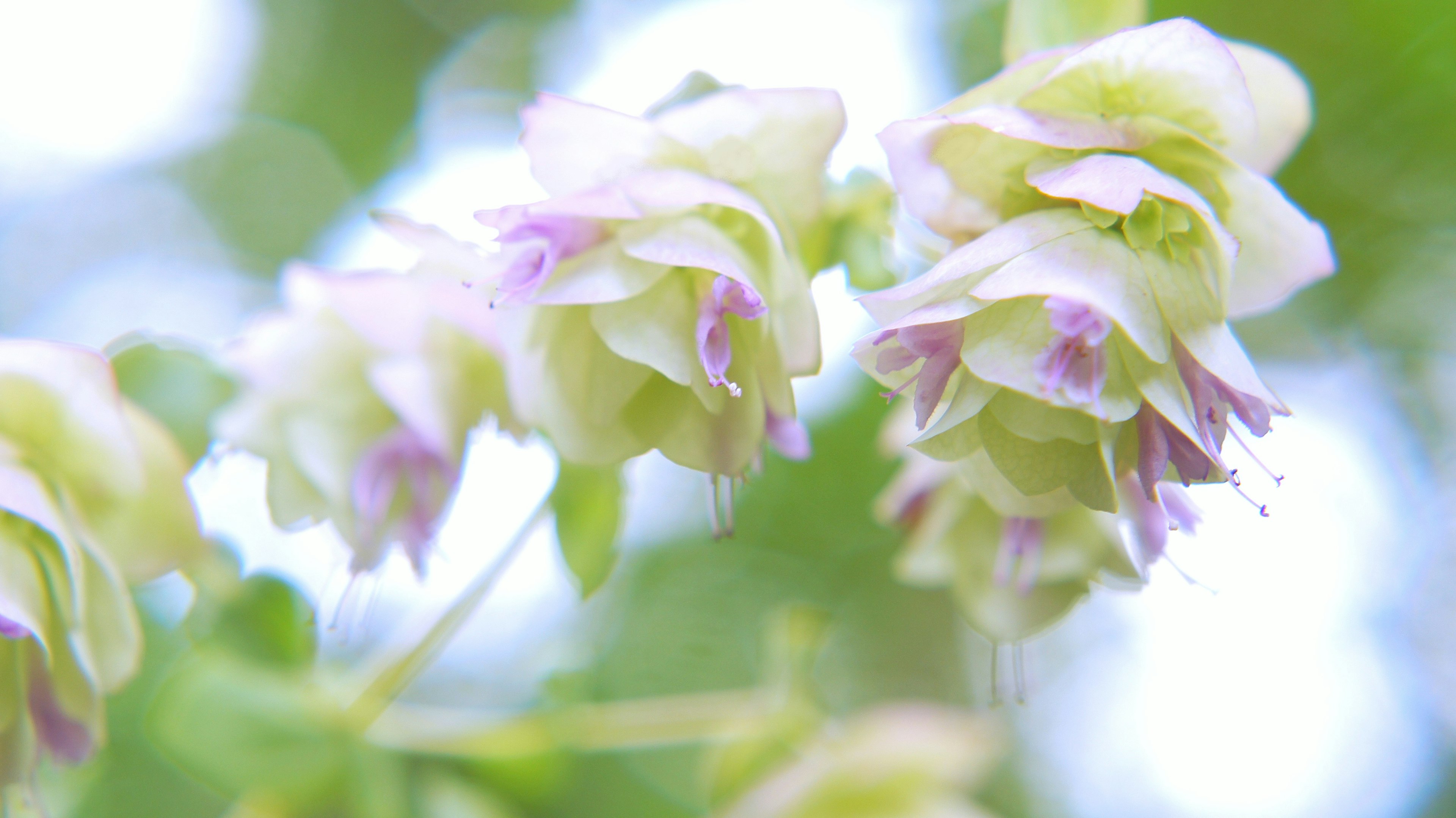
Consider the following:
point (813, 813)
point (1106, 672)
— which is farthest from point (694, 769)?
point (1106, 672)

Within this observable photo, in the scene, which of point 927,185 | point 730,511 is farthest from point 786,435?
point 927,185

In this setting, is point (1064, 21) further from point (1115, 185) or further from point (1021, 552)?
point (1021, 552)

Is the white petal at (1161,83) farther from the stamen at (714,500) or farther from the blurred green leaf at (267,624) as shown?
the blurred green leaf at (267,624)

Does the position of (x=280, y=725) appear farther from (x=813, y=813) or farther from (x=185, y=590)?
(x=813, y=813)

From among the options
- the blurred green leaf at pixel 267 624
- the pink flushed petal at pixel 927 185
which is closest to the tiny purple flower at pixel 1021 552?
the pink flushed petal at pixel 927 185

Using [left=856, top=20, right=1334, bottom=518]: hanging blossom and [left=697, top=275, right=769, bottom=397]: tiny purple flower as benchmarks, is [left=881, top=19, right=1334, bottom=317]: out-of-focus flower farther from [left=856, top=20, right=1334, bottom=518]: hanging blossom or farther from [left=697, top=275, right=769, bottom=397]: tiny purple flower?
[left=697, top=275, right=769, bottom=397]: tiny purple flower
